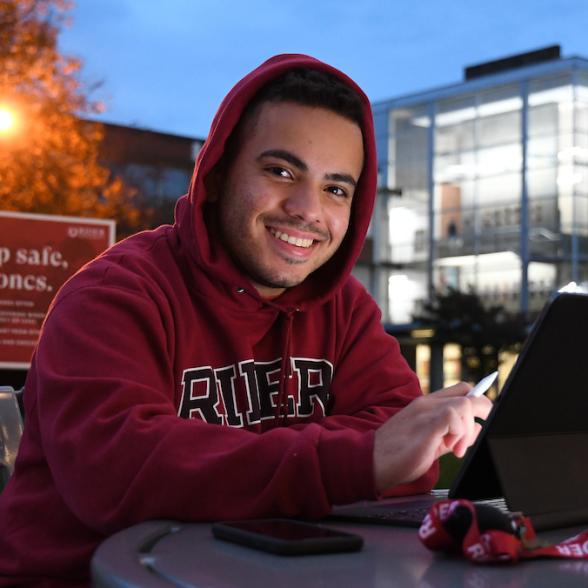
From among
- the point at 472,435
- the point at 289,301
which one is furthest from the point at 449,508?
the point at 289,301

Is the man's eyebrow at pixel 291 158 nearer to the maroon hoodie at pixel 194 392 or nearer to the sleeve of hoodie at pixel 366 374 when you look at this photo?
the maroon hoodie at pixel 194 392

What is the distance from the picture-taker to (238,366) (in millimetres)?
2150

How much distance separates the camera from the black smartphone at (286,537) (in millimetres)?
1287

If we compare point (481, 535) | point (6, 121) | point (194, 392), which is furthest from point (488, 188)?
point (481, 535)

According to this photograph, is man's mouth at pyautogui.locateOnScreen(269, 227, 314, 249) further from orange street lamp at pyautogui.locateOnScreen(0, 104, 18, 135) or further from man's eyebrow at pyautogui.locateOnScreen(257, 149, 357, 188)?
orange street lamp at pyautogui.locateOnScreen(0, 104, 18, 135)

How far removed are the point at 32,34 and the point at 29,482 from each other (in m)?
22.3

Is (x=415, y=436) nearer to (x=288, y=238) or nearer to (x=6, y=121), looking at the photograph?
(x=288, y=238)

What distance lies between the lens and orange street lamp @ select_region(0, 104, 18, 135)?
22234 mm

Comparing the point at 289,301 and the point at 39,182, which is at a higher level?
the point at 39,182

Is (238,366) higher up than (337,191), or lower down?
lower down

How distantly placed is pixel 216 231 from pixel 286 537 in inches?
45.5

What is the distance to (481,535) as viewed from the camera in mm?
1281

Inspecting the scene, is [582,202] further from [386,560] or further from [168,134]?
[386,560]

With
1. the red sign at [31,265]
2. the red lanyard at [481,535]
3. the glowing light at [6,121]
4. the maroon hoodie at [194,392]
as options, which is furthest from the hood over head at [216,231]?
the glowing light at [6,121]
